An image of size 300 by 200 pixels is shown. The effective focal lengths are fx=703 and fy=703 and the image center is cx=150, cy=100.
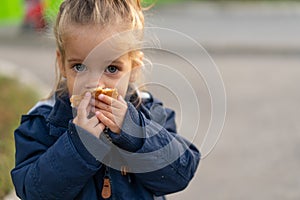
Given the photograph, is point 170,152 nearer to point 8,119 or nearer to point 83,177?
point 83,177

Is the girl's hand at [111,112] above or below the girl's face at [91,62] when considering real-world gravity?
below

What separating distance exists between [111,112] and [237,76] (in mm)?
7508

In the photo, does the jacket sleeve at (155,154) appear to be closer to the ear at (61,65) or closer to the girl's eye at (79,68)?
the girl's eye at (79,68)

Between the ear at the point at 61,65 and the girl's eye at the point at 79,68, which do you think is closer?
the girl's eye at the point at 79,68

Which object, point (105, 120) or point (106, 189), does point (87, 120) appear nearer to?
point (105, 120)

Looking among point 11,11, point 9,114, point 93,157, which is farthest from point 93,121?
point 11,11

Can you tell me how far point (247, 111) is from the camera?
Result: 7.70 m

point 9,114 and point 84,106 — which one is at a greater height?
point 84,106

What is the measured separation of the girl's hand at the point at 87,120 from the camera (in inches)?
91.4

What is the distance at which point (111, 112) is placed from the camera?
2.34 metres

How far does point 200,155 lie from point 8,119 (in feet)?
11.5

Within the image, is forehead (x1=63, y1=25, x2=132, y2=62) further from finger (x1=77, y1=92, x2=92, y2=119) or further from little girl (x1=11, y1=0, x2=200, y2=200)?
finger (x1=77, y1=92, x2=92, y2=119)

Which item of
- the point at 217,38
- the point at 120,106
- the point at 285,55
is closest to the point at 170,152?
the point at 120,106

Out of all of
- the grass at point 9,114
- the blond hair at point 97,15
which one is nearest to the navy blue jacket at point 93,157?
the blond hair at point 97,15
